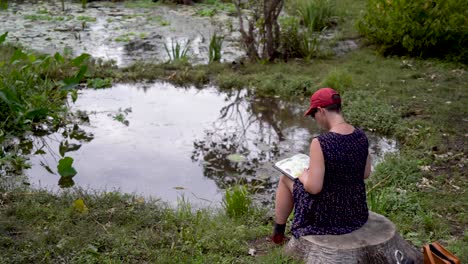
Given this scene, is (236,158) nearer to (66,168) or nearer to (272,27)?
(66,168)

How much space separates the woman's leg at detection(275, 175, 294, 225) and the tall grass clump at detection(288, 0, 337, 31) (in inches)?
293

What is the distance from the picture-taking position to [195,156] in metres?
6.61

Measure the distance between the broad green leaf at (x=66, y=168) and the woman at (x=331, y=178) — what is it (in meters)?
2.59

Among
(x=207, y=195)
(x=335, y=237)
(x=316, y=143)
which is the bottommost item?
(x=207, y=195)

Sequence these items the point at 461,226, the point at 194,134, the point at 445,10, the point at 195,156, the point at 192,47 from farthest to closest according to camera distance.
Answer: the point at 192,47, the point at 445,10, the point at 194,134, the point at 195,156, the point at 461,226

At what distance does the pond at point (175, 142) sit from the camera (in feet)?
19.6

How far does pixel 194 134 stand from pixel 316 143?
3602 mm

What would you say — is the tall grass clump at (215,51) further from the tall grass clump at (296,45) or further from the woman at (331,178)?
the woman at (331,178)

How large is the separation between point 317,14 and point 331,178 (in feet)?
27.3

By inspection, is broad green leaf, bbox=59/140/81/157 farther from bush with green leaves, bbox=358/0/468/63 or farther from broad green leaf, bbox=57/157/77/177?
bush with green leaves, bbox=358/0/468/63

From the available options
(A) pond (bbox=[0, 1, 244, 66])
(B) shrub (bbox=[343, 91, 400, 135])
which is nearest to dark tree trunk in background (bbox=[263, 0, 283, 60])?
(A) pond (bbox=[0, 1, 244, 66])

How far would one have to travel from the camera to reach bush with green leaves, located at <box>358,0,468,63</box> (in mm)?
9250

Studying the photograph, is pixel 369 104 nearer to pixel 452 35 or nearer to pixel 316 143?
pixel 452 35

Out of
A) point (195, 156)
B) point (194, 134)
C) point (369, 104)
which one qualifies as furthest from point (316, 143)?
point (369, 104)
